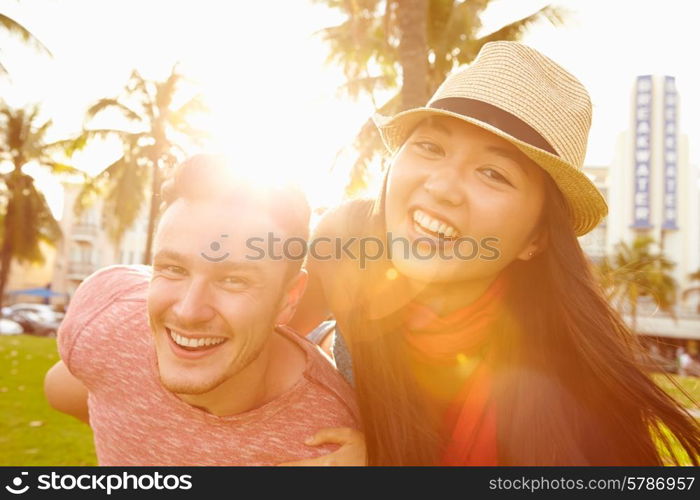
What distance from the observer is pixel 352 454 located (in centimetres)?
221

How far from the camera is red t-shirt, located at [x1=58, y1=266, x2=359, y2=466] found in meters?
2.18

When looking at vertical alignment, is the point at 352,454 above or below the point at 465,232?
below

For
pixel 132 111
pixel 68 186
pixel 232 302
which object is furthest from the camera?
pixel 68 186

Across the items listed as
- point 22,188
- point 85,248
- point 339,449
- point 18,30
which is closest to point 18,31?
point 18,30

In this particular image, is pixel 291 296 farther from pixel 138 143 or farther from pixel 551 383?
pixel 138 143

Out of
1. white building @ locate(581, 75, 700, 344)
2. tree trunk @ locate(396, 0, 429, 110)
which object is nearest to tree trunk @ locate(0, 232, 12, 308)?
tree trunk @ locate(396, 0, 429, 110)

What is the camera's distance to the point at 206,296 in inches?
78.6

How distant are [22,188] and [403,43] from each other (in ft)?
84.5

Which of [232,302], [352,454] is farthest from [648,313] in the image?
[232,302]

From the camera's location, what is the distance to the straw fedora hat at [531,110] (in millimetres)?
2389

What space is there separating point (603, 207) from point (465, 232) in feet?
2.64

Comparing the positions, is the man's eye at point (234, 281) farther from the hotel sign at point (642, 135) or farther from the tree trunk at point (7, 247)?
the hotel sign at point (642, 135)

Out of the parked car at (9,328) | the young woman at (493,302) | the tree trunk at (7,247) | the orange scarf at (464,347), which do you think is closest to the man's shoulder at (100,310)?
the young woman at (493,302)
